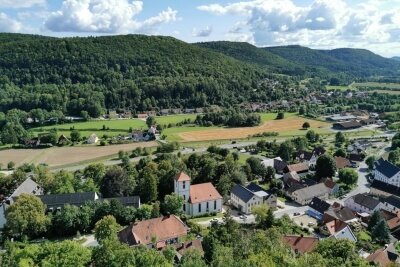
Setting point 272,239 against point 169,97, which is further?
point 169,97

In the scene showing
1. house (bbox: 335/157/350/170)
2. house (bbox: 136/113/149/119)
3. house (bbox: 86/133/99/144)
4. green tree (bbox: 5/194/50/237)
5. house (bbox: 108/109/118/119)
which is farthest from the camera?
house (bbox: 136/113/149/119)

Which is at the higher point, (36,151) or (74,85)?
(74,85)

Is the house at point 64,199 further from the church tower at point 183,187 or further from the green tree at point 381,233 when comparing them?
the green tree at point 381,233

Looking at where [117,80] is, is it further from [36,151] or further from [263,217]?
[263,217]

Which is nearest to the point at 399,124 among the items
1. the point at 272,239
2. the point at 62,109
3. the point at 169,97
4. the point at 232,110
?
the point at 232,110

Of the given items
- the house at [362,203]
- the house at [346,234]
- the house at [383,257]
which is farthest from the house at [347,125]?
the house at [383,257]

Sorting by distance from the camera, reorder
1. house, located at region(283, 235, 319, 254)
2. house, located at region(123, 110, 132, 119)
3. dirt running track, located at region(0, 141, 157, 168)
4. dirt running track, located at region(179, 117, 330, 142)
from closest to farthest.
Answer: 1. house, located at region(283, 235, 319, 254)
2. dirt running track, located at region(0, 141, 157, 168)
3. dirt running track, located at region(179, 117, 330, 142)
4. house, located at region(123, 110, 132, 119)

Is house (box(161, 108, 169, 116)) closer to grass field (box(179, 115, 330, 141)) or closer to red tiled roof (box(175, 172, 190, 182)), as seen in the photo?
grass field (box(179, 115, 330, 141))

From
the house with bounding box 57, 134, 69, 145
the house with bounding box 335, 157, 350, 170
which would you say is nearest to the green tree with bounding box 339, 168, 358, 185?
the house with bounding box 335, 157, 350, 170
